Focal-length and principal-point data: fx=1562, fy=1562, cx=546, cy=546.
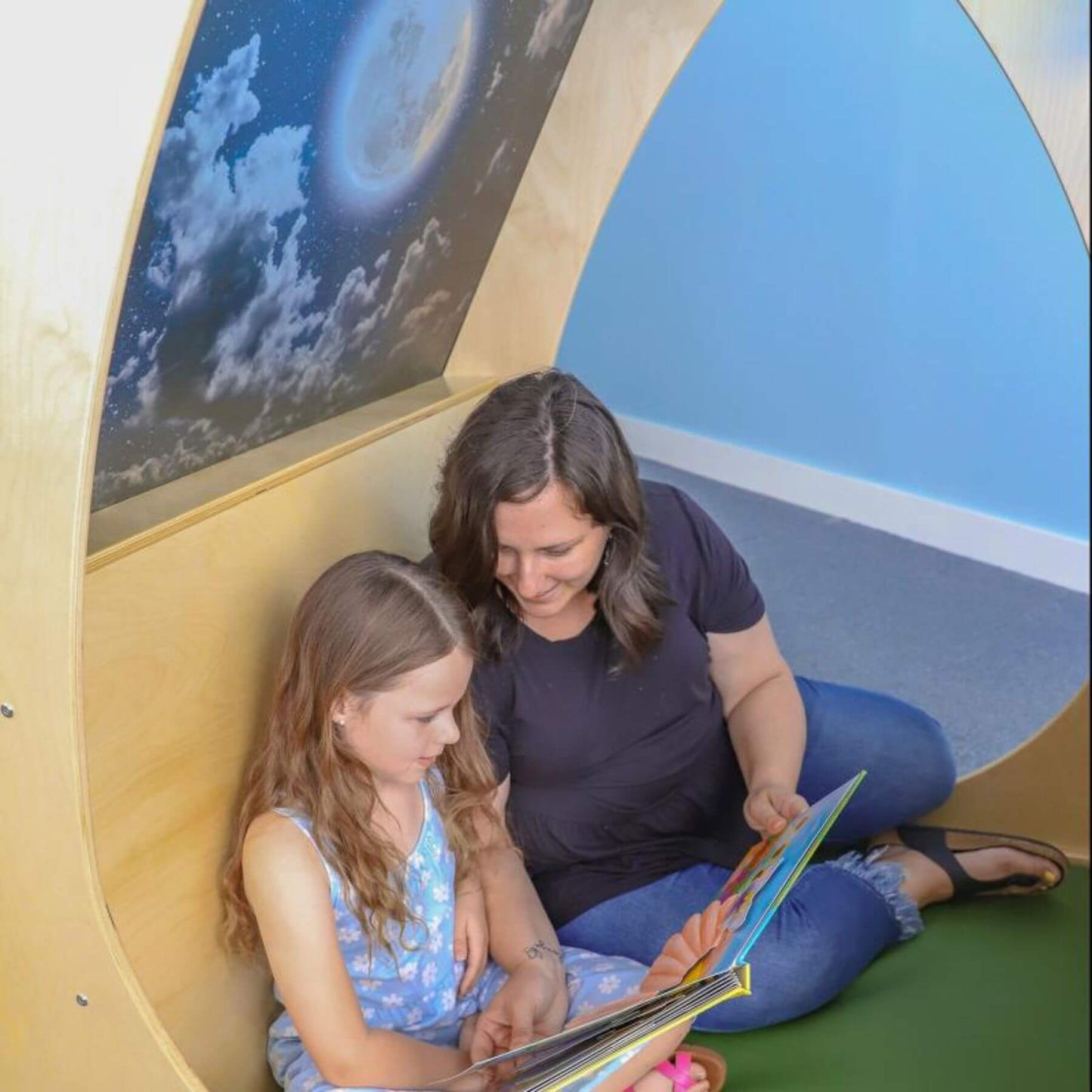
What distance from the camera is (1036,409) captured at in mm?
2555

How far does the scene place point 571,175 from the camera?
1.68 meters

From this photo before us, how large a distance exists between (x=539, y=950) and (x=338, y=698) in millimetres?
310

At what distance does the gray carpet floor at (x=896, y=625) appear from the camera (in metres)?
2.01

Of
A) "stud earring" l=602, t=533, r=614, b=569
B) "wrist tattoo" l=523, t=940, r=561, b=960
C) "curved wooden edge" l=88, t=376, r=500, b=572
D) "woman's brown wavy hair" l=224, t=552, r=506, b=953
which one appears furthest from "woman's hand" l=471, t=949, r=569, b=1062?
"curved wooden edge" l=88, t=376, r=500, b=572

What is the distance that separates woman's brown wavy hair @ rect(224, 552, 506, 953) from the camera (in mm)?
1209

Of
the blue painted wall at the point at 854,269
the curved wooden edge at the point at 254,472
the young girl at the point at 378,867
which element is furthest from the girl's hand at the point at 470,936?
the blue painted wall at the point at 854,269

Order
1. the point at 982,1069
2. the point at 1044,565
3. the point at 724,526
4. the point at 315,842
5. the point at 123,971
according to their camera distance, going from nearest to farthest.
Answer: the point at 123,971 < the point at 315,842 < the point at 982,1069 < the point at 724,526 < the point at 1044,565

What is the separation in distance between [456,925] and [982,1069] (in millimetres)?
467

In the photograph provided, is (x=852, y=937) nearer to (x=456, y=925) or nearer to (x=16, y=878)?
(x=456, y=925)

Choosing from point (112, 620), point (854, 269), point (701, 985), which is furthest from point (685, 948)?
point (854, 269)

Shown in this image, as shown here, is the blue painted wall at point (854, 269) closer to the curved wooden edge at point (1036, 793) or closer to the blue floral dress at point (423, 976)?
the curved wooden edge at point (1036, 793)

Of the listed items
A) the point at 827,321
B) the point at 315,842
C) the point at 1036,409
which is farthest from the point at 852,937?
the point at 1036,409

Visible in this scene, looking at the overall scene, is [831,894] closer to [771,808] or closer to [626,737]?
[771,808]

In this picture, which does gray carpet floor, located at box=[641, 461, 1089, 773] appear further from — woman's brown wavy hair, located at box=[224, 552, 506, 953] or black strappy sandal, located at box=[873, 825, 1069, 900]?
woman's brown wavy hair, located at box=[224, 552, 506, 953]
